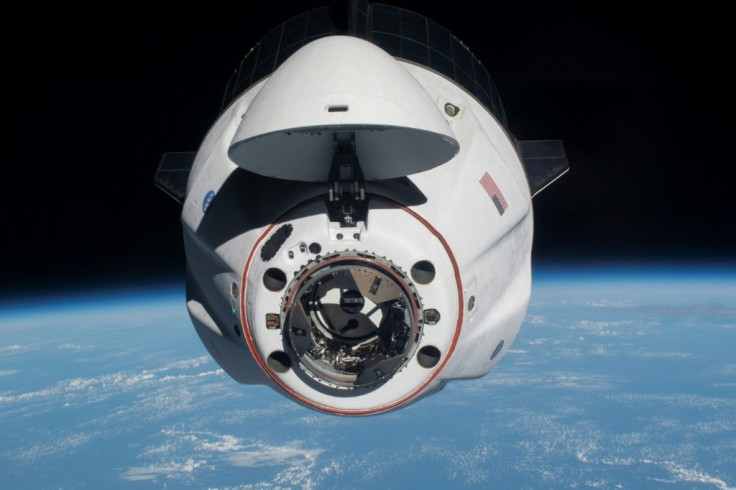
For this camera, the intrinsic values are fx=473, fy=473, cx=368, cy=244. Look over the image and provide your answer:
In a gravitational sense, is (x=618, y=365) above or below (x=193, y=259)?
below

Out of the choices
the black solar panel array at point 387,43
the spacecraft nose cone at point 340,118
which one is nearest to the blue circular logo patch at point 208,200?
the spacecraft nose cone at point 340,118

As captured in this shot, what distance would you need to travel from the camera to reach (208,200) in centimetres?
329

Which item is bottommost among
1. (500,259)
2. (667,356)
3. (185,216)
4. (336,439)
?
(336,439)

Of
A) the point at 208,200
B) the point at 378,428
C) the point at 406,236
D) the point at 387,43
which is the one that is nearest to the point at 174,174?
the point at 208,200

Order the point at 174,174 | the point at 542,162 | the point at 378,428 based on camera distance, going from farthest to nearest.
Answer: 1. the point at 378,428
2. the point at 174,174
3. the point at 542,162

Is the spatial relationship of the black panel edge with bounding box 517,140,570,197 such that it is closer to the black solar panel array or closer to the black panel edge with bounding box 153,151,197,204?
the black solar panel array

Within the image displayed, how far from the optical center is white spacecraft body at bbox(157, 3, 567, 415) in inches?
93.7

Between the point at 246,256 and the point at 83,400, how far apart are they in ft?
156

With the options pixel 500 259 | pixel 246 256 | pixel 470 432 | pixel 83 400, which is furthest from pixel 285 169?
pixel 83 400

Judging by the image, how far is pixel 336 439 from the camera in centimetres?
3662

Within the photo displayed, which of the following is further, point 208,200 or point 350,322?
point 208,200

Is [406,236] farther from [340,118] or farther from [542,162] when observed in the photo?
[542,162]

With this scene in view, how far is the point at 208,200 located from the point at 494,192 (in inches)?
78.6

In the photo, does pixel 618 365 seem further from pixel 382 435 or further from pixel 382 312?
pixel 382 312
